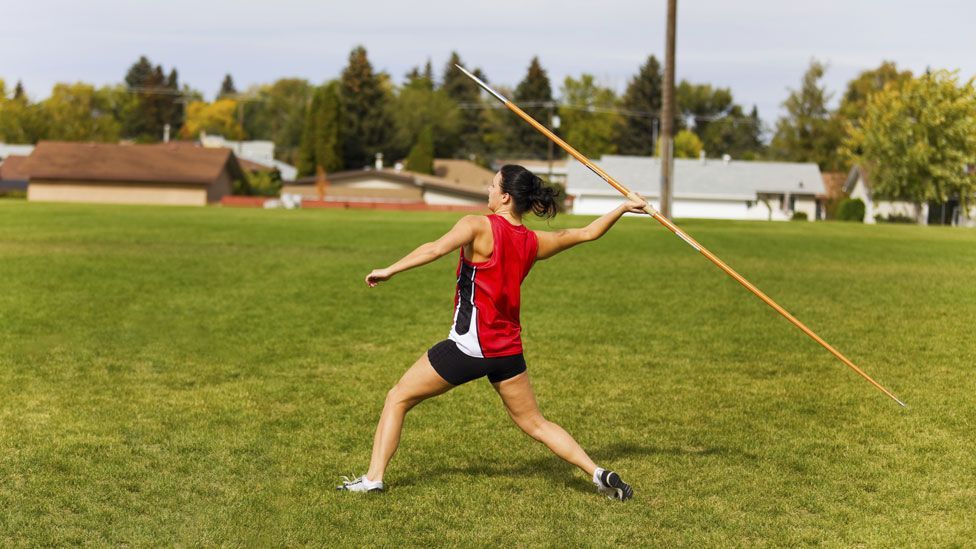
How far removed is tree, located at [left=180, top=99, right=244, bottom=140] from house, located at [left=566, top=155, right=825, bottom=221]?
81308mm

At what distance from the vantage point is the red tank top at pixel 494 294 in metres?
7.16

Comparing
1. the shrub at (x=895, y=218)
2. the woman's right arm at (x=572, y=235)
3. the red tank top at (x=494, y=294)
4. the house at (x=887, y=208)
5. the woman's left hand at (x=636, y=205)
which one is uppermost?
the woman's left hand at (x=636, y=205)

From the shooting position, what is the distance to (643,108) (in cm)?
13638

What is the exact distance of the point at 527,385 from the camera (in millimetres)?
7574

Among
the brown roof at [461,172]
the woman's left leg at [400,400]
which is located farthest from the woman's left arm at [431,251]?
the brown roof at [461,172]

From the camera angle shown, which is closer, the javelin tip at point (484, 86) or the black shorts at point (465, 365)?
the black shorts at point (465, 365)

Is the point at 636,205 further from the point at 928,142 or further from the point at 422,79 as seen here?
the point at 422,79

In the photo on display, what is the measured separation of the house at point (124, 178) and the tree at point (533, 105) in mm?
51693

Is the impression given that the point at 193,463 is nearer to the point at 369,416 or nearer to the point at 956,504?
the point at 369,416

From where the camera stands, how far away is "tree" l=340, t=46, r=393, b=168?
123750mm

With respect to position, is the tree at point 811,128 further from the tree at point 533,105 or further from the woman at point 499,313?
the woman at point 499,313

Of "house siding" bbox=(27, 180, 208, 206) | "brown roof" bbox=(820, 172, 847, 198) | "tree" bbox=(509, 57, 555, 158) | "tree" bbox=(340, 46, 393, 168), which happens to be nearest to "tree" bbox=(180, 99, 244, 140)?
"tree" bbox=(509, 57, 555, 158)

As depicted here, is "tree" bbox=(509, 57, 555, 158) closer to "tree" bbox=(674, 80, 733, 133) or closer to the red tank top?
"tree" bbox=(674, 80, 733, 133)

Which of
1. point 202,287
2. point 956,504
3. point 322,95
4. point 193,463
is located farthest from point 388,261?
point 322,95
